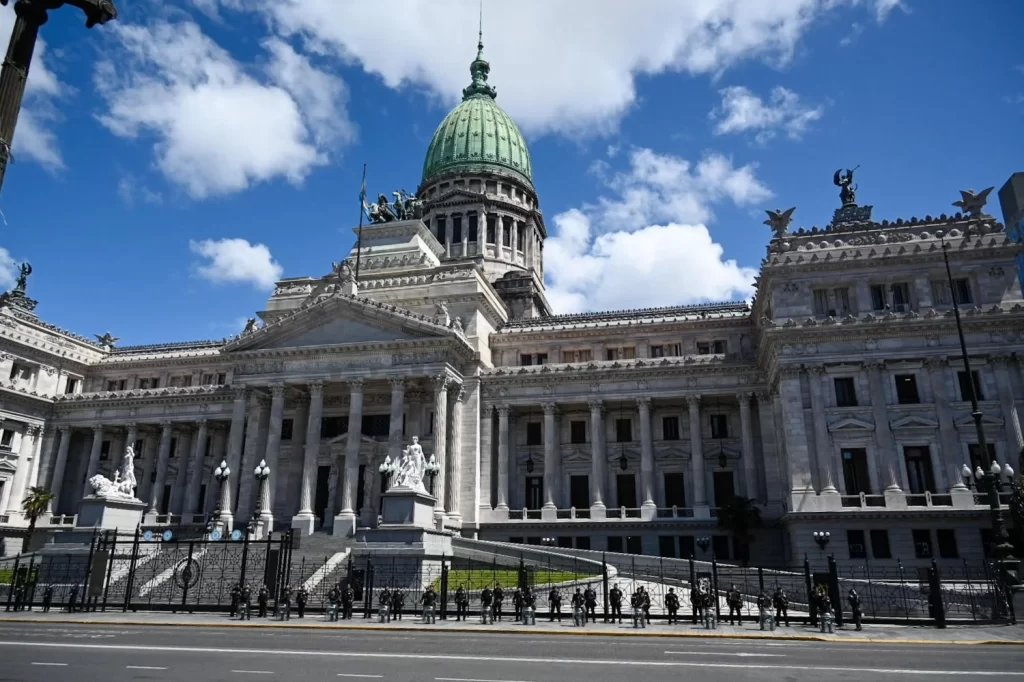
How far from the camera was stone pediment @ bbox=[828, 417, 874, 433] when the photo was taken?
42.8 meters

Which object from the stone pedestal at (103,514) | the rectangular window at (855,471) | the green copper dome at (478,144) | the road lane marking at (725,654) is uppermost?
the green copper dome at (478,144)

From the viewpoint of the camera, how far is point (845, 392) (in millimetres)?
43969

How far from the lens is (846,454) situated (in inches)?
1687

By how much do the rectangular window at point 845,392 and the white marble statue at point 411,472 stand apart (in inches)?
976

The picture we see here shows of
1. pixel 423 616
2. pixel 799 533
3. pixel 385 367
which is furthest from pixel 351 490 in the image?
pixel 799 533

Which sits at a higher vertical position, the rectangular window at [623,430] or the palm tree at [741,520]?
the rectangular window at [623,430]

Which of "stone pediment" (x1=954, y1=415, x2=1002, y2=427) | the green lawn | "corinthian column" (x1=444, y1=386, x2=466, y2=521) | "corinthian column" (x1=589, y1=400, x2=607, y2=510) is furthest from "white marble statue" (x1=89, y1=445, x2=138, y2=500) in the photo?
"stone pediment" (x1=954, y1=415, x2=1002, y2=427)

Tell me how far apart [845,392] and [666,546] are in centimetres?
1492

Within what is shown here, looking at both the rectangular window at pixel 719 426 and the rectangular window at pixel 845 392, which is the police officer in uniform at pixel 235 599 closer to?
the rectangular window at pixel 845 392

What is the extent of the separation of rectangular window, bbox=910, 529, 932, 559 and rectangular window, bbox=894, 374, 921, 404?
748cm

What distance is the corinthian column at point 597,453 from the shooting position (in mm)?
51031

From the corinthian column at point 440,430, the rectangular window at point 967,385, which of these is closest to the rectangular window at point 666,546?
the corinthian column at point 440,430

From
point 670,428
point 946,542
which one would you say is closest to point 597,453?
point 670,428

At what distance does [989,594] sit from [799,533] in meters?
14.7
